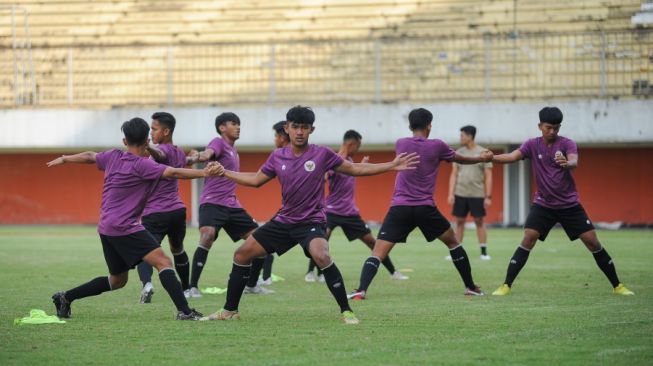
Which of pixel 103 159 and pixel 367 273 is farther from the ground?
pixel 103 159

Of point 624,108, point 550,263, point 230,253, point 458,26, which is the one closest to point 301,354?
point 550,263

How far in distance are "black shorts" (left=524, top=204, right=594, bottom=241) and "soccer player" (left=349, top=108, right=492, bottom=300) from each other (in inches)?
40.9

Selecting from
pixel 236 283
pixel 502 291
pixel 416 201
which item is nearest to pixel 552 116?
pixel 416 201

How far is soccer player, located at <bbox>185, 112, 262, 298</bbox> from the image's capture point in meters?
12.8

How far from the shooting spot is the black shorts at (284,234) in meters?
9.91

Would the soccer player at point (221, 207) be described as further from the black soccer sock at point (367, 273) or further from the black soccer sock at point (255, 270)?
the black soccer sock at point (367, 273)

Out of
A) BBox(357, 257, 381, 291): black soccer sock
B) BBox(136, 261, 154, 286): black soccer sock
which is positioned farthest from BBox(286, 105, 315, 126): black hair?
BBox(136, 261, 154, 286): black soccer sock

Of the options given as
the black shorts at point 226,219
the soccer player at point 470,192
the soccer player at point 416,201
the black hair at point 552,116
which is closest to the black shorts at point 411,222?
the soccer player at point 416,201

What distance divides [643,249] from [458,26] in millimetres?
12835

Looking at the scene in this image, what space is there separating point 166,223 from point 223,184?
4.17ft

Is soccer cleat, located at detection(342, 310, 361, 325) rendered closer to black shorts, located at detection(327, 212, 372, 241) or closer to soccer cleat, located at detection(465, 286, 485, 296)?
soccer cleat, located at detection(465, 286, 485, 296)

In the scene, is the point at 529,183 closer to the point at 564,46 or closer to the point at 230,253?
the point at 564,46

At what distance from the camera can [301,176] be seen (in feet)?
32.4

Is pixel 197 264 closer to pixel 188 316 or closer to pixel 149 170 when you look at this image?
pixel 188 316
